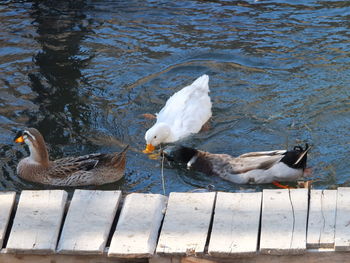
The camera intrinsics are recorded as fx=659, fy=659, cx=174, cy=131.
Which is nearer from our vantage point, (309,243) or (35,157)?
(309,243)

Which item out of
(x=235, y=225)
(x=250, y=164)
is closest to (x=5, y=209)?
(x=235, y=225)

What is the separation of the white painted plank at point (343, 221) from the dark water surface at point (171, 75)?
2.26 metres

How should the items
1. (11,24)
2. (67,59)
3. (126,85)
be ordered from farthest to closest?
(11,24) → (67,59) → (126,85)

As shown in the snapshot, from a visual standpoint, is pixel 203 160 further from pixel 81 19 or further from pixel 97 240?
pixel 81 19

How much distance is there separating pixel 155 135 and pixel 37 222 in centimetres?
324

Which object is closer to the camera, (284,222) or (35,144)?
(284,222)

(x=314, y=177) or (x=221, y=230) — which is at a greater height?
(x=221, y=230)

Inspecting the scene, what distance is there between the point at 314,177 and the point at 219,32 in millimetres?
4107

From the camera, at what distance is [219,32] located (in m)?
10.3

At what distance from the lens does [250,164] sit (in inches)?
267

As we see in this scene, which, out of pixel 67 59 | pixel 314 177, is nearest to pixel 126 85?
pixel 67 59

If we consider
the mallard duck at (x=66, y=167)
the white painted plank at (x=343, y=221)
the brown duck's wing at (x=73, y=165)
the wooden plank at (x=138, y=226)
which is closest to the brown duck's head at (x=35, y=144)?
the mallard duck at (x=66, y=167)

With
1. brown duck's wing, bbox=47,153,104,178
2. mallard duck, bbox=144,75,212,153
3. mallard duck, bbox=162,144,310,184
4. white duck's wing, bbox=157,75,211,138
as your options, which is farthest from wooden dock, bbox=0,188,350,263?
white duck's wing, bbox=157,75,211,138

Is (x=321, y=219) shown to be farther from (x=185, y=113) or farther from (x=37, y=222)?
(x=185, y=113)
